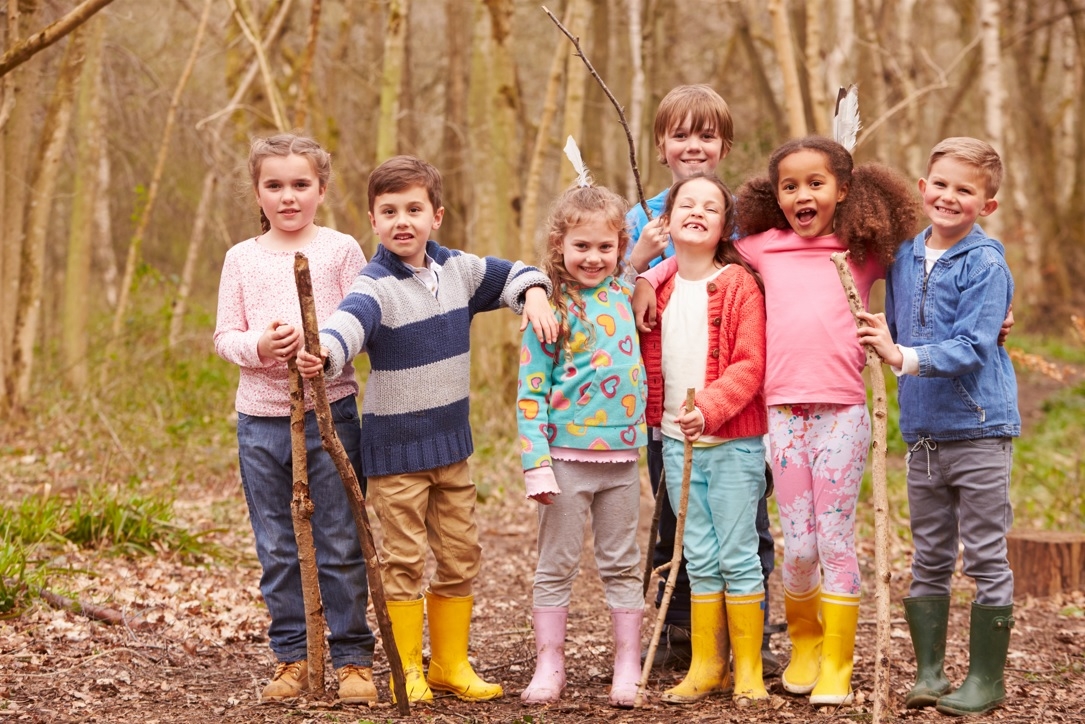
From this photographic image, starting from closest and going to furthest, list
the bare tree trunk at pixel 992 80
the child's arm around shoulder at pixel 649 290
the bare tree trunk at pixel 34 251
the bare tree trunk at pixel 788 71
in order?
the child's arm around shoulder at pixel 649 290 < the bare tree trunk at pixel 788 71 < the bare tree trunk at pixel 34 251 < the bare tree trunk at pixel 992 80

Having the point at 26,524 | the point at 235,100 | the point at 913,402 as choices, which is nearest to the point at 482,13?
the point at 235,100

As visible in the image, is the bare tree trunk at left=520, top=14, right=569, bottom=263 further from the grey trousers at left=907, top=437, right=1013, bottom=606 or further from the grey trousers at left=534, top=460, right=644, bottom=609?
the grey trousers at left=907, top=437, right=1013, bottom=606

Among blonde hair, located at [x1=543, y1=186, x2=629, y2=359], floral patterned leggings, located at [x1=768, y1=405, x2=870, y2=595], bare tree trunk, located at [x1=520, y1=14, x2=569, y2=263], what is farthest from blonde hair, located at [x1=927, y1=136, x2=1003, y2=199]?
bare tree trunk, located at [x1=520, y1=14, x2=569, y2=263]

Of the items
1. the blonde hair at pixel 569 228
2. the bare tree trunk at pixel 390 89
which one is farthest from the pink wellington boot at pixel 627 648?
the bare tree trunk at pixel 390 89

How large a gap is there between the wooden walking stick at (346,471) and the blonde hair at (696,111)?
4.87 ft

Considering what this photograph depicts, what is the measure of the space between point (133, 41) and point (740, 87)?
11.6 m

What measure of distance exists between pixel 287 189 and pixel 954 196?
218 centimetres

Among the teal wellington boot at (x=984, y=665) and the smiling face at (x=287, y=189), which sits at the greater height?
the smiling face at (x=287, y=189)

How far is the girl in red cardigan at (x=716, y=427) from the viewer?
3621 millimetres

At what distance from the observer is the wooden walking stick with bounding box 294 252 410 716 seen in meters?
3.10

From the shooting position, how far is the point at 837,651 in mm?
3582

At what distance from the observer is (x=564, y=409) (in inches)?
142

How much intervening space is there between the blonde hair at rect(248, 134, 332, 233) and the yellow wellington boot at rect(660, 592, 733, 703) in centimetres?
194

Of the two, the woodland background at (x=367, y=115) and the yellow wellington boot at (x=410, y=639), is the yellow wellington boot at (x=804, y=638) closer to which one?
the yellow wellington boot at (x=410, y=639)
